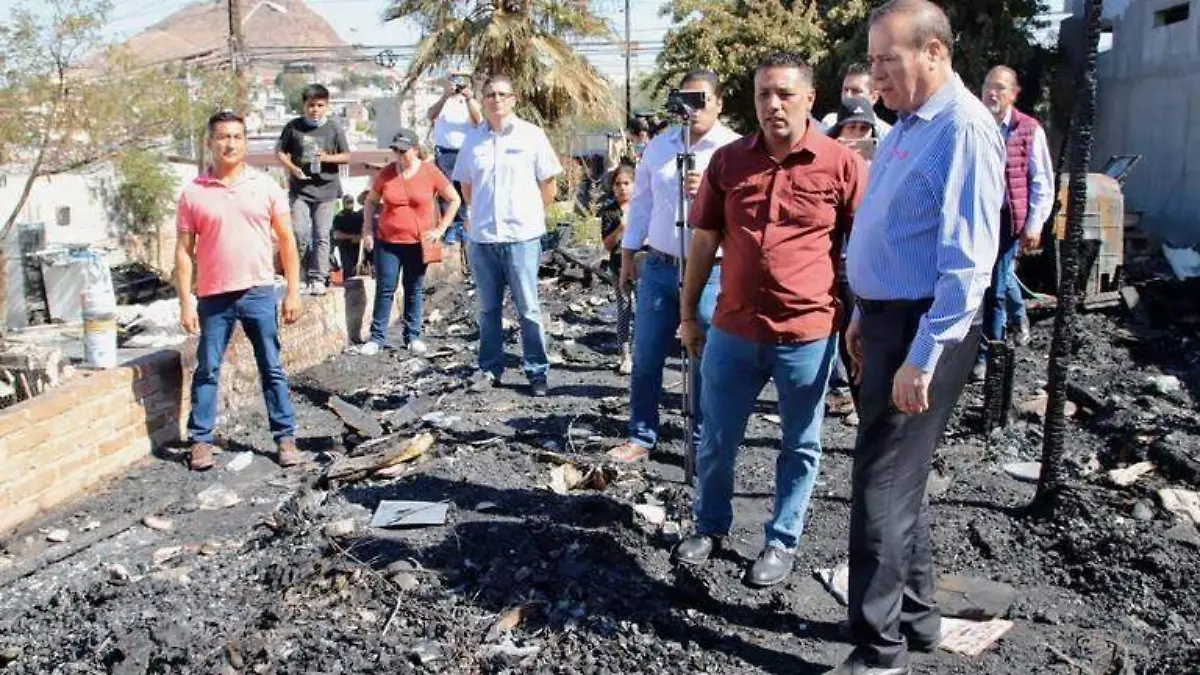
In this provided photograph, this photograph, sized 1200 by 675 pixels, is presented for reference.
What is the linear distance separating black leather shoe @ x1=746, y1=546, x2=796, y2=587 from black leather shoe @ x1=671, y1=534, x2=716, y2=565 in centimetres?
18

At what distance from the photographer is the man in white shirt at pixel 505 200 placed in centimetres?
676

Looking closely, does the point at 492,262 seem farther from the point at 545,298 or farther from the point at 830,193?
the point at 545,298

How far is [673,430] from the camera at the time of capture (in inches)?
244

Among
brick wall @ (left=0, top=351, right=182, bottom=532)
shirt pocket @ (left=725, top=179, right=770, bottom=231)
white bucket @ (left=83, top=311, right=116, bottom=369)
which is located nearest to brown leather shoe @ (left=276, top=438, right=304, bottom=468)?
brick wall @ (left=0, top=351, right=182, bottom=532)

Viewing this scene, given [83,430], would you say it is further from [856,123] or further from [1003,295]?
[1003,295]

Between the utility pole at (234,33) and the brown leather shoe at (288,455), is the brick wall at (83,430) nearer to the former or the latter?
the brown leather shoe at (288,455)

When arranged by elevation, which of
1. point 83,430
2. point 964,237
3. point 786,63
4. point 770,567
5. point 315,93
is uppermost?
point 315,93

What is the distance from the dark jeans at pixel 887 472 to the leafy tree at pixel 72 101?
28.1 ft

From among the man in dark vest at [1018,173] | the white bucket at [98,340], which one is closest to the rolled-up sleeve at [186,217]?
the white bucket at [98,340]

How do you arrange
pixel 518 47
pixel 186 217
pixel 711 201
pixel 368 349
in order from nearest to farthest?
pixel 711 201 < pixel 186 217 < pixel 368 349 < pixel 518 47

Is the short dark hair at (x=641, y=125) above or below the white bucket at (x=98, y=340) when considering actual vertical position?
above

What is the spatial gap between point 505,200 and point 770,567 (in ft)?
11.3

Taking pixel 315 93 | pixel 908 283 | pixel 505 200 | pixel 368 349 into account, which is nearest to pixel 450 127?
pixel 315 93

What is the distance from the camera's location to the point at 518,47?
15750mm
